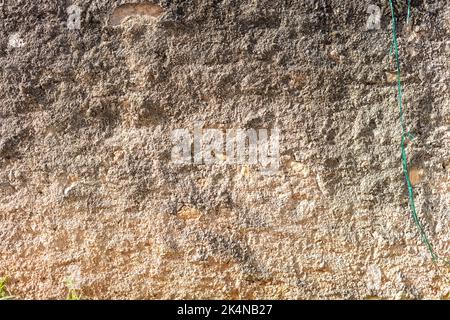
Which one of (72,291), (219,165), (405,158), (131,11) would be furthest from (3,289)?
(405,158)

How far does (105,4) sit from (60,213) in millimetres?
1097

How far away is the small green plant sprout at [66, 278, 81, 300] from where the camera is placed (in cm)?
280

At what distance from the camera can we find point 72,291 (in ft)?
9.21

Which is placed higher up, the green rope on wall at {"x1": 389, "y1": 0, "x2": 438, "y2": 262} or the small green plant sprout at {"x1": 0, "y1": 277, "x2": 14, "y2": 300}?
the green rope on wall at {"x1": 389, "y1": 0, "x2": 438, "y2": 262}

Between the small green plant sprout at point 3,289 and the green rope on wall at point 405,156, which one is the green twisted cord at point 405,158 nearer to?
the green rope on wall at point 405,156

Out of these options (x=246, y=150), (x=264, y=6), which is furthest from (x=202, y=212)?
(x=264, y=6)

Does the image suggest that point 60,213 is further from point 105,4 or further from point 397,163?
point 397,163

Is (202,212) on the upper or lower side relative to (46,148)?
lower

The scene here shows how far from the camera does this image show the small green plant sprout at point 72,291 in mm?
2801

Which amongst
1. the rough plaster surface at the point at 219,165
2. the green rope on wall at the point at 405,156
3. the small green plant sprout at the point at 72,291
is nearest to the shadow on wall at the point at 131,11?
the rough plaster surface at the point at 219,165

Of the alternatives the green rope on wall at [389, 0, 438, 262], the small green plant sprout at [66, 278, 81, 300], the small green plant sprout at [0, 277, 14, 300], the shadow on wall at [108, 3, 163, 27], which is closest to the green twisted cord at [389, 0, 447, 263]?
the green rope on wall at [389, 0, 438, 262]

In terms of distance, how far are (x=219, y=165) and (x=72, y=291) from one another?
0.98 metres

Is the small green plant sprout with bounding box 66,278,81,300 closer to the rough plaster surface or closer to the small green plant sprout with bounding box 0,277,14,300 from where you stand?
the rough plaster surface
